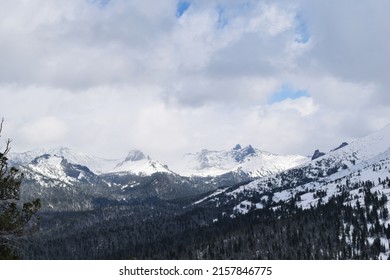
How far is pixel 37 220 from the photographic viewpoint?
131 feet

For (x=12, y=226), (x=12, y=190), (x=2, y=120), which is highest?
(x=2, y=120)
